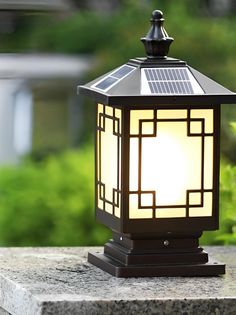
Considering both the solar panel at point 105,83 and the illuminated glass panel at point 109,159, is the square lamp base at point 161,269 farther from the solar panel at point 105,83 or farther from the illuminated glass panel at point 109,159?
the solar panel at point 105,83

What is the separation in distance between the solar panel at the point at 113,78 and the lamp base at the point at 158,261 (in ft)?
1.20

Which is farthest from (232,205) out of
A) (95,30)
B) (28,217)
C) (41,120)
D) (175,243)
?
(95,30)

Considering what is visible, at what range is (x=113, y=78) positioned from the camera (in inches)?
116

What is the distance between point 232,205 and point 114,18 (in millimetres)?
9124

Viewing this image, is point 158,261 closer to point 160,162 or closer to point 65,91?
point 160,162

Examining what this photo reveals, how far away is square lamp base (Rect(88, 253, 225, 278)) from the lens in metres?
2.87

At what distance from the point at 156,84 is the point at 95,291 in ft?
1.68

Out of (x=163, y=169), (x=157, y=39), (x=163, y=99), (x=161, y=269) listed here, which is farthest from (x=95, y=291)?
(x=157, y=39)

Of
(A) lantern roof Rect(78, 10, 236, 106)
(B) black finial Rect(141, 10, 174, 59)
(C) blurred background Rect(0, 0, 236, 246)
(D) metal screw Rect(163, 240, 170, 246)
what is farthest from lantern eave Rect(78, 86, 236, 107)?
(C) blurred background Rect(0, 0, 236, 246)

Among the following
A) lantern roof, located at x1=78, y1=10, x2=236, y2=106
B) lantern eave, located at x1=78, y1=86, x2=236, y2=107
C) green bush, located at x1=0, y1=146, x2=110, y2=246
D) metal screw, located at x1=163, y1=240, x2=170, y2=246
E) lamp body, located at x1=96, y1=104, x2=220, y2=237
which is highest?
lantern roof, located at x1=78, y1=10, x2=236, y2=106

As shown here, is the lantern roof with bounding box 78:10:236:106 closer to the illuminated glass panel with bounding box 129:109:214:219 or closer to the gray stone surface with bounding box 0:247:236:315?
the illuminated glass panel with bounding box 129:109:214:219

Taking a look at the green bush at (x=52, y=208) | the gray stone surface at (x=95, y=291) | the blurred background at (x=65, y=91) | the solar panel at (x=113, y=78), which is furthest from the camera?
the blurred background at (x=65, y=91)

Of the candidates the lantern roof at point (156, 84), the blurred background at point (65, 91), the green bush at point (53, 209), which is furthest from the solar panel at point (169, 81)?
the green bush at point (53, 209)

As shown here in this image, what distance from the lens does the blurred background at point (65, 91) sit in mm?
6082
